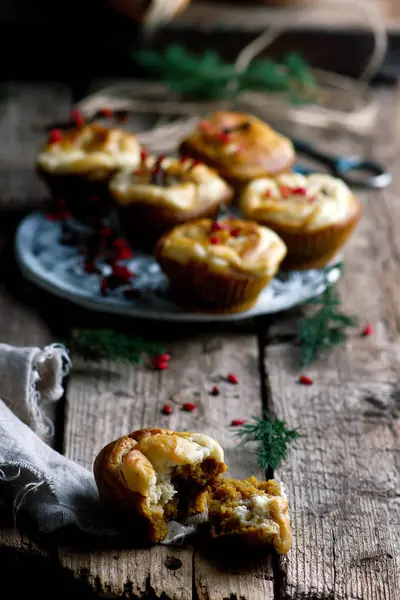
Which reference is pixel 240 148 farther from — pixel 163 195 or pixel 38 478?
pixel 38 478

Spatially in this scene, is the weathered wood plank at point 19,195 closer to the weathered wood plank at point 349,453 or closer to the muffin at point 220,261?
the muffin at point 220,261

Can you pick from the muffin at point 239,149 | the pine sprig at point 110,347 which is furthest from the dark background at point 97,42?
Result: the pine sprig at point 110,347

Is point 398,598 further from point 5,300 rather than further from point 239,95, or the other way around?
point 239,95

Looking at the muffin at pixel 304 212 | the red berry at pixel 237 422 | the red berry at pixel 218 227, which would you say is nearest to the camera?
the red berry at pixel 237 422

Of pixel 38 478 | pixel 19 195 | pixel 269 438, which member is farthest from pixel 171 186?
pixel 38 478

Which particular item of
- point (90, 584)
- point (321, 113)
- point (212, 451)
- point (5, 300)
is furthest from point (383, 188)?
point (90, 584)
